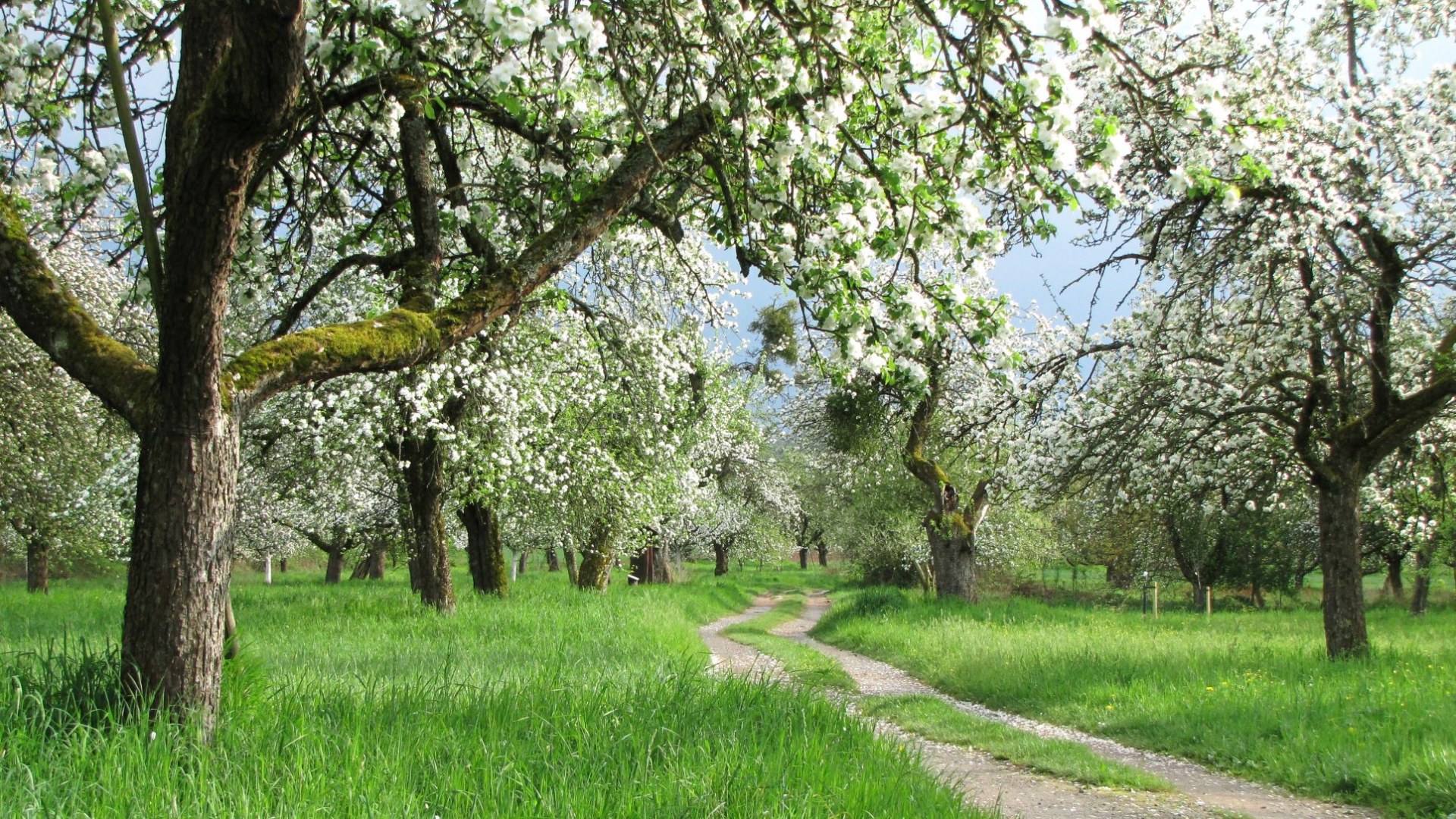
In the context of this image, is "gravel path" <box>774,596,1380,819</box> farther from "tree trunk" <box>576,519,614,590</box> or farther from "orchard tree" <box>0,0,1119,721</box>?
"tree trunk" <box>576,519,614,590</box>

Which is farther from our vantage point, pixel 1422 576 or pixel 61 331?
pixel 1422 576

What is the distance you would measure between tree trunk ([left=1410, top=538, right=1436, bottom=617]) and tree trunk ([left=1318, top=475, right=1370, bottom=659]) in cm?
1550

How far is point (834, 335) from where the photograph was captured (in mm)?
5195

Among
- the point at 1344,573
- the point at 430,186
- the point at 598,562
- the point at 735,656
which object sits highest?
the point at 430,186

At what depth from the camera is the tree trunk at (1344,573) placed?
11352 millimetres

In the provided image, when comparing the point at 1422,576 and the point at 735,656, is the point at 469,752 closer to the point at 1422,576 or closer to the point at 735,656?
the point at 735,656

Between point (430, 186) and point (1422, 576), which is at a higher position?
point (430, 186)

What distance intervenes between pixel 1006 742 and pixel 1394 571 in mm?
31003

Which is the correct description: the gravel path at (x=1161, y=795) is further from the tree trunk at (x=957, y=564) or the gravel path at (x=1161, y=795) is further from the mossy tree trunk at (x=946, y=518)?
the tree trunk at (x=957, y=564)

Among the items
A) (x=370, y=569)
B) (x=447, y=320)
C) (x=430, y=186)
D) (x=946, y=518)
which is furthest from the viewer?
(x=370, y=569)

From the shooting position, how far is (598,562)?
26.5 metres

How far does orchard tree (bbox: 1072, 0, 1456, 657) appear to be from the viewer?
9.88 m

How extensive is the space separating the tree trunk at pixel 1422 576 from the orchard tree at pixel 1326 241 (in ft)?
51.6

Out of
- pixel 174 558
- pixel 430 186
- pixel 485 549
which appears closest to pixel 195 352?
pixel 174 558
